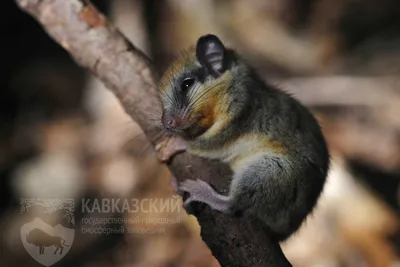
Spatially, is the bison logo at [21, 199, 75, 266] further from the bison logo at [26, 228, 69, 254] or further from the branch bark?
the branch bark

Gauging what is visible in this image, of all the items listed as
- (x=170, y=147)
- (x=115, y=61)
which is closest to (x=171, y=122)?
(x=170, y=147)

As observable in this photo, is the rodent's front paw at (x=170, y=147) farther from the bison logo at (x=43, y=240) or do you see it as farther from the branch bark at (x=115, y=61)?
the bison logo at (x=43, y=240)

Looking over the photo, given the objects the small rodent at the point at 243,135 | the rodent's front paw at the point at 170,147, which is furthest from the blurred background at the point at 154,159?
the small rodent at the point at 243,135

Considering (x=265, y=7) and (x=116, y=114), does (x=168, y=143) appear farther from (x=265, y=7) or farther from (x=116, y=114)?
(x=265, y=7)

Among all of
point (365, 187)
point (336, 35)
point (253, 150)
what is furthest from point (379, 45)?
point (253, 150)

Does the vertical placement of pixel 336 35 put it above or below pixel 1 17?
below

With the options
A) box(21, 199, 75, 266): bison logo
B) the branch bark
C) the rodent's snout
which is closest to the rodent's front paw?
the branch bark
